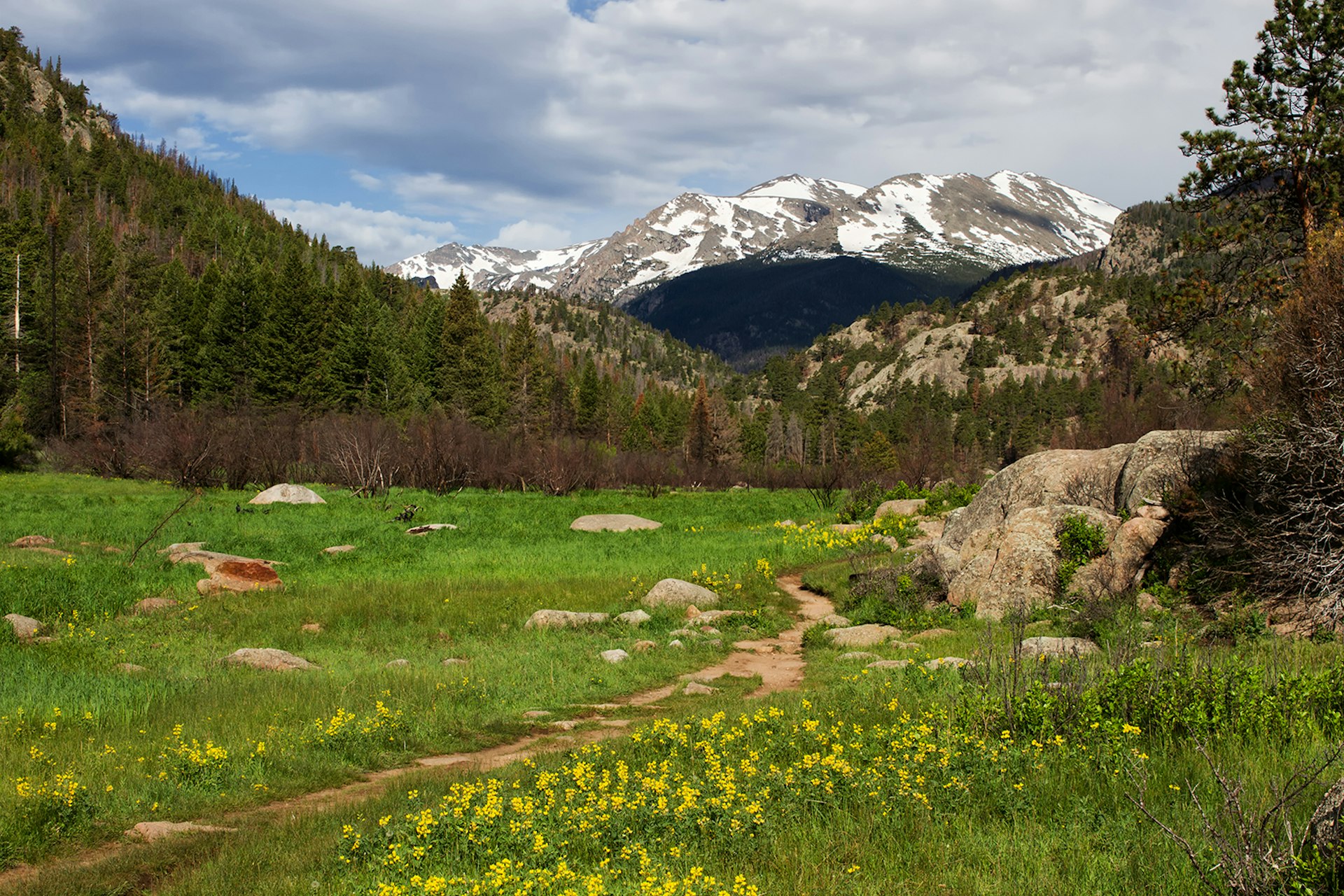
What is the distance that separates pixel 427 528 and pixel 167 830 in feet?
76.6

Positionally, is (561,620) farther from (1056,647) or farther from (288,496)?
(288,496)

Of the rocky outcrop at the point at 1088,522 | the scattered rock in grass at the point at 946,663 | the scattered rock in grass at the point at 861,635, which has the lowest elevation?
the scattered rock in grass at the point at 861,635

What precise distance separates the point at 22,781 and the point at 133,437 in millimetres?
44618

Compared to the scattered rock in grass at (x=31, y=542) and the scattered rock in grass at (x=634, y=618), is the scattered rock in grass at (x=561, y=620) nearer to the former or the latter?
the scattered rock in grass at (x=634, y=618)

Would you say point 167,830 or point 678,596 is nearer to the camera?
point 167,830

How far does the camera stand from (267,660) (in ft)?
43.4

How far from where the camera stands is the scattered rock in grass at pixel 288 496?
35.3 meters

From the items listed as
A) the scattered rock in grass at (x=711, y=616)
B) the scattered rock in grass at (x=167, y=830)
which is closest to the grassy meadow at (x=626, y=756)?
the scattered rock in grass at (x=167, y=830)

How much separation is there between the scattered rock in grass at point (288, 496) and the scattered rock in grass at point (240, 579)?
1610 cm

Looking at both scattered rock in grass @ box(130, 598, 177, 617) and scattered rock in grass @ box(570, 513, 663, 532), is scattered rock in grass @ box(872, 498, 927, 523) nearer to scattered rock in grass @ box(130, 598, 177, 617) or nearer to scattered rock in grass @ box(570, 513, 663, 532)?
scattered rock in grass @ box(570, 513, 663, 532)

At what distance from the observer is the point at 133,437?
45219mm

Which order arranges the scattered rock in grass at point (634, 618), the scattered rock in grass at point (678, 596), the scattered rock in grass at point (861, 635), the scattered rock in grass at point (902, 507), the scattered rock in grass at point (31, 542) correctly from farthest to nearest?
the scattered rock in grass at point (902, 507)
the scattered rock in grass at point (31, 542)
the scattered rock in grass at point (678, 596)
the scattered rock in grass at point (634, 618)
the scattered rock in grass at point (861, 635)

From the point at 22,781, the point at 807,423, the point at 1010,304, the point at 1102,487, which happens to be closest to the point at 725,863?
the point at 22,781

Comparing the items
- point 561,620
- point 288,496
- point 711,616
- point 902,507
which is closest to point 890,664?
point 711,616
